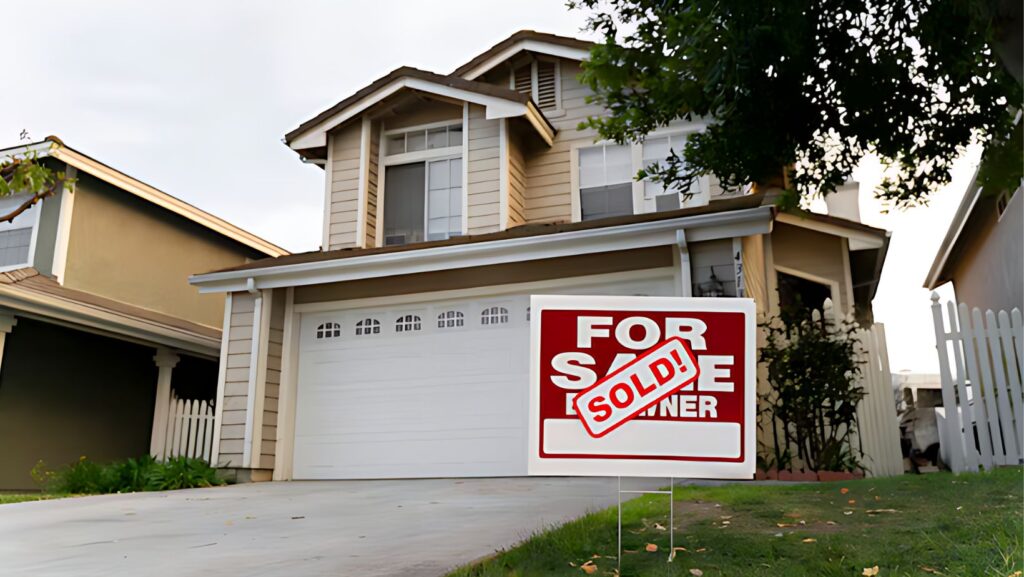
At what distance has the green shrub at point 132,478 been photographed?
31.3 ft

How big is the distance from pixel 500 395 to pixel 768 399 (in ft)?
10.4

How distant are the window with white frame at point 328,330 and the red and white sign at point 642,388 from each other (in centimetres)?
751

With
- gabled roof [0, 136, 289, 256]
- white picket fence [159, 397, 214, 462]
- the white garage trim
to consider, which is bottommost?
white picket fence [159, 397, 214, 462]

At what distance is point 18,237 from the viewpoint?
45.4 ft

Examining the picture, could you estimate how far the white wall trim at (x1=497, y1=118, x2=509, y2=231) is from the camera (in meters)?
11.5

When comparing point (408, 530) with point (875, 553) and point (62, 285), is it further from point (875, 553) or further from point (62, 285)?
point (62, 285)

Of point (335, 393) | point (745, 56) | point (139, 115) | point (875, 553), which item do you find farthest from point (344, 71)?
point (875, 553)

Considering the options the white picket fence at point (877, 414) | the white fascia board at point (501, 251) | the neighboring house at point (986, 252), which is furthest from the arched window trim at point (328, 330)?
the neighboring house at point (986, 252)

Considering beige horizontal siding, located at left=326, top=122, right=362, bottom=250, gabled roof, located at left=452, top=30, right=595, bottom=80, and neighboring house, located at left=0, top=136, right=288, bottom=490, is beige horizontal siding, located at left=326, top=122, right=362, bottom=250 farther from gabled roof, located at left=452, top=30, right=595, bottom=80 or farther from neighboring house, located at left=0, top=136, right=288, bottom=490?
neighboring house, located at left=0, top=136, right=288, bottom=490

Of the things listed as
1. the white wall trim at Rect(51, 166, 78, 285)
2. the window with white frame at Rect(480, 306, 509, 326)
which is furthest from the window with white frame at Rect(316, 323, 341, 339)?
the white wall trim at Rect(51, 166, 78, 285)

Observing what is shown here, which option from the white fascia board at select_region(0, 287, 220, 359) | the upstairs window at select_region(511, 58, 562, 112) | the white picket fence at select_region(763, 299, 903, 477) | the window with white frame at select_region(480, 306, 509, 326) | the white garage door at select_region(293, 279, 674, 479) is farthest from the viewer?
the upstairs window at select_region(511, 58, 562, 112)

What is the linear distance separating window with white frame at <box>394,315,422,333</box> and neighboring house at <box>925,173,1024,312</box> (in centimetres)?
697

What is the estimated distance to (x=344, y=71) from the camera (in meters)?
13.3

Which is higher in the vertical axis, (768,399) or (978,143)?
(978,143)
